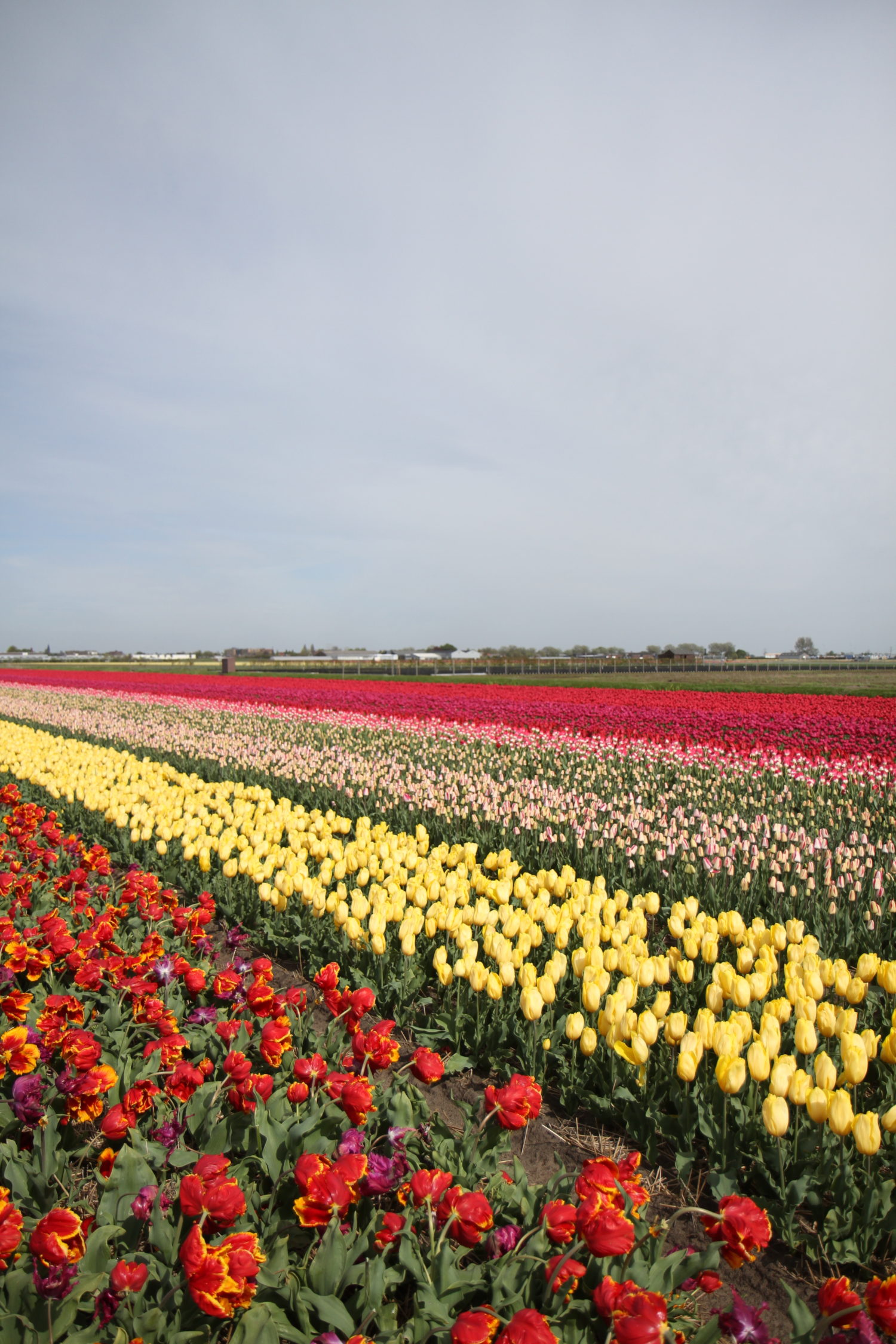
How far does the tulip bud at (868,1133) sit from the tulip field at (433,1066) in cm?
2

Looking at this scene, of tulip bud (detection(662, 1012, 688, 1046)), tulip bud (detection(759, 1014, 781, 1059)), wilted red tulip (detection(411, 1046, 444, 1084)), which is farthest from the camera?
tulip bud (detection(662, 1012, 688, 1046))

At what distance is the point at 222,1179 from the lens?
1.84 metres

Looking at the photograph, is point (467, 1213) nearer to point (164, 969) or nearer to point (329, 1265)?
point (329, 1265)

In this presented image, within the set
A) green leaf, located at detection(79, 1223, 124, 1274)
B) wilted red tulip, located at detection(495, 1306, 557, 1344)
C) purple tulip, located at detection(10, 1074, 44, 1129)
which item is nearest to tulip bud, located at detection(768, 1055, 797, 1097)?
wilted red tulip, located at detection(495, 1306, 557, 1344)

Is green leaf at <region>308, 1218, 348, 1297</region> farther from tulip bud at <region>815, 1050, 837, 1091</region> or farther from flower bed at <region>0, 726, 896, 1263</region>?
tulip bud at <region>815, 1050, 837, 1091</region>

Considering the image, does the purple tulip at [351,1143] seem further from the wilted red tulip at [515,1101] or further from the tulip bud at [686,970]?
the tulip bud at [686,970]

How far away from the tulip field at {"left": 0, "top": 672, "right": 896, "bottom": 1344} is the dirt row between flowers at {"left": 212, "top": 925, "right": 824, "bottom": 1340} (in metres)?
0.08

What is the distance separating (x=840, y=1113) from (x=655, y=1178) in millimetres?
1008

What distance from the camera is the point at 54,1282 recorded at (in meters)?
1.67

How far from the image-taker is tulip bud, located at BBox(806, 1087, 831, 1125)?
225cm

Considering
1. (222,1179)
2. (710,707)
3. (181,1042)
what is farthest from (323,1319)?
(710,707)

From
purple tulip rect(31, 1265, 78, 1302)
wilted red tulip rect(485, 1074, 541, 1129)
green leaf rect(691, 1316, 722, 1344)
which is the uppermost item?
wilted red tulip rect(485, 1074, 541, 1129)

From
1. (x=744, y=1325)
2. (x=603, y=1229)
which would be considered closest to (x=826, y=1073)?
(x=744, y=1325)

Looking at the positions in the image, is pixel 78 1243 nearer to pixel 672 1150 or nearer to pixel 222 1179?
pixel 222 1179
